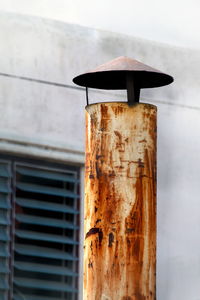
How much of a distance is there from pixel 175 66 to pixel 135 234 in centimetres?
471

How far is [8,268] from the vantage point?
27.8 ft

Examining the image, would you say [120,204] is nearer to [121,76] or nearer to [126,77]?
[126,77]

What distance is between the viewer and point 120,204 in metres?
5.16

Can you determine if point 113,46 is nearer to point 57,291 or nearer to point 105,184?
point 57,291

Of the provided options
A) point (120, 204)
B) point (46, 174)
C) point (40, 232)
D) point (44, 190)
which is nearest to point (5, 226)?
point (40, 232)

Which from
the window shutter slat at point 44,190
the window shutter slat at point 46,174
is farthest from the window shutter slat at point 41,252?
Result: the window shutter slat at point 46,174

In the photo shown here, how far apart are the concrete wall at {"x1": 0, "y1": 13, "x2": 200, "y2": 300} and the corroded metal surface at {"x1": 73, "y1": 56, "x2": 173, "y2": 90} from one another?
2866 millimetres

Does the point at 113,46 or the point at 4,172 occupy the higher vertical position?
the point at 113,46

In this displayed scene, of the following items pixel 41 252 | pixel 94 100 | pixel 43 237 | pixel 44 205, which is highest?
pixel 94 100

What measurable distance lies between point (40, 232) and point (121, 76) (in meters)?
3.25

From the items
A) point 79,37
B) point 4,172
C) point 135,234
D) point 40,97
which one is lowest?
point 135,234

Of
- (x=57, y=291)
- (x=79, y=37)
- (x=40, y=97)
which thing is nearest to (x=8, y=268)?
(x=57, y=291)

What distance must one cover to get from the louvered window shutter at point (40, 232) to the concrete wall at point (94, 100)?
0.61ft

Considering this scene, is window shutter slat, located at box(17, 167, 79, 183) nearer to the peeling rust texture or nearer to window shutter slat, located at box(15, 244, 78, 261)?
window shutter slat, located at box(15, 244, 78, 261)
